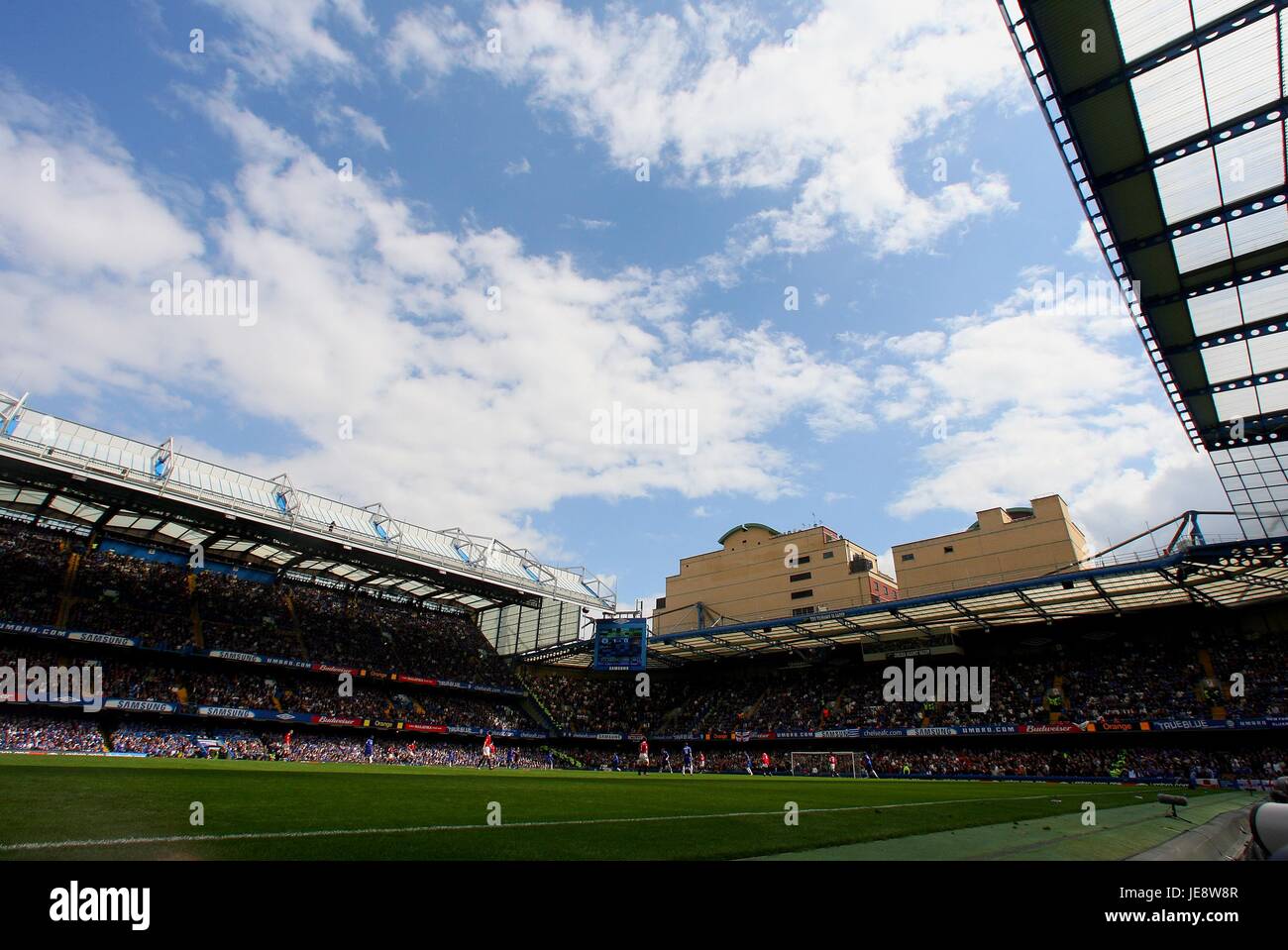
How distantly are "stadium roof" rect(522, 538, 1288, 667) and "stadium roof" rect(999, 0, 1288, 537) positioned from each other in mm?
12391

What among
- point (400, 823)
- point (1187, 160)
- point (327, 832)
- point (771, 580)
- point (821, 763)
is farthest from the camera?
point (771, 580)

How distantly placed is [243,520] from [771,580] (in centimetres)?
4912

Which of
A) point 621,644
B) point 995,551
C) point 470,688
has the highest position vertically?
point 995,551

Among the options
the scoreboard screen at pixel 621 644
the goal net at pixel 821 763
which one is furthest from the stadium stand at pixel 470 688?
the scoreboard screen at pixel 621 644

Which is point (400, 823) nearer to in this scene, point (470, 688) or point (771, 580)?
point (470, 688)

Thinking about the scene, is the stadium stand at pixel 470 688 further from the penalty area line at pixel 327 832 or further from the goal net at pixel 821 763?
the penalty area line at pixel 327 832

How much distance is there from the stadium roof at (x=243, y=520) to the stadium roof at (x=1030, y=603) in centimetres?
1000

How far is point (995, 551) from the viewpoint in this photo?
59125 millimetres

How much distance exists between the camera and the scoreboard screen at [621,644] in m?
47.8

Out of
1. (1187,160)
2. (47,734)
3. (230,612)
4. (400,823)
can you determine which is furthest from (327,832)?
(230,612)

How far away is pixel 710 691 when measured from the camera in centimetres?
5416

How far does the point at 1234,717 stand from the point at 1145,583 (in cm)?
669

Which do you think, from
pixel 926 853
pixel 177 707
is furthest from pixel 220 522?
pixel 926 853

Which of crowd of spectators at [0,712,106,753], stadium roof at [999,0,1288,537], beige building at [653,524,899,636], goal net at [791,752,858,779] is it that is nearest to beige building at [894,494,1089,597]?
beige building at [653,524,899,636]
